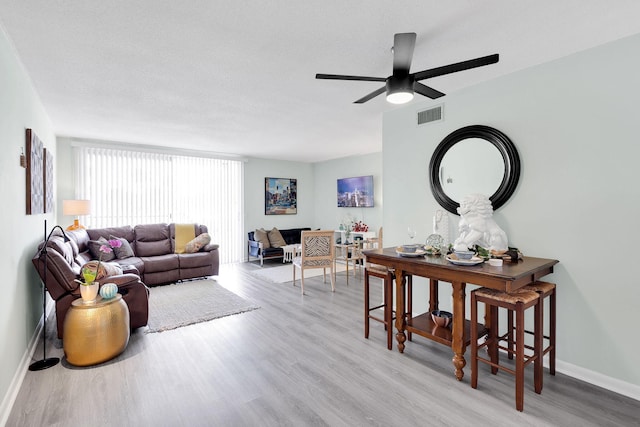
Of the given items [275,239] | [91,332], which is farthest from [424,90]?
[275,239]

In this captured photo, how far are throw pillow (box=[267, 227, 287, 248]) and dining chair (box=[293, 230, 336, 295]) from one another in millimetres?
2304

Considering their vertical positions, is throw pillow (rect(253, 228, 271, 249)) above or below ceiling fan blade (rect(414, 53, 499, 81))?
below

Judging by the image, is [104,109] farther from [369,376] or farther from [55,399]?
[369,376]

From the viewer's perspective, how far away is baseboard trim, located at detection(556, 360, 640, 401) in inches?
85.3

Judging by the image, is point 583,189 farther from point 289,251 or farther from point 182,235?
point 182,235

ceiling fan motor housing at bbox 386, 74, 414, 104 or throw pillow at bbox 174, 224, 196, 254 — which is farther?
throw pillow at bbox 174, 224, 196, 254

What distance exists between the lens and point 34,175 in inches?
115

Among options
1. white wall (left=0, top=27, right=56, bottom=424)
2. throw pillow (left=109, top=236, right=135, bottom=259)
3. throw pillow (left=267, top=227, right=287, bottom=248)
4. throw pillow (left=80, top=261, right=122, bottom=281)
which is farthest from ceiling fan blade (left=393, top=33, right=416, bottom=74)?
throw pillow (left=267, top=227, right=287, bottom=248)

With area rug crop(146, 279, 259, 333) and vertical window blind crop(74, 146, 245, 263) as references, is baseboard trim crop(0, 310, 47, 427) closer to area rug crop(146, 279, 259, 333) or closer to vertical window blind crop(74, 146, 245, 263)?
area rug crop(146, 279, 259, 333)

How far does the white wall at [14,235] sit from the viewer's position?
6.82 feet

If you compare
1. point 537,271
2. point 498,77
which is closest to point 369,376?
point 537,271

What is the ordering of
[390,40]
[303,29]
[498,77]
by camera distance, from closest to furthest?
[303,29] → [390,40] → [498,77]

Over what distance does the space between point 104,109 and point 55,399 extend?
316 cm

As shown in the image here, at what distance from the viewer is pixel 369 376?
2412 millimetres
